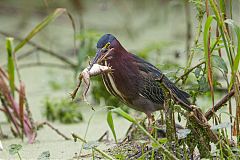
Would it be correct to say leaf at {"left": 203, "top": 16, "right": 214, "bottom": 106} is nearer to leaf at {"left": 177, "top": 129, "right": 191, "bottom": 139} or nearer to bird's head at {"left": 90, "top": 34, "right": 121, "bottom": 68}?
leaf at {"left": 177, "top": 129, "right": 191, "bottom": 139}

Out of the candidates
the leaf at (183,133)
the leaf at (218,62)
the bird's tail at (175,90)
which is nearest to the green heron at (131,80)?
the bird's tail at (175,90)

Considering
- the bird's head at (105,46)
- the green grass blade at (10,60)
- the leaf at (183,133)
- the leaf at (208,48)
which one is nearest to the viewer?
the leaf at (183,133)

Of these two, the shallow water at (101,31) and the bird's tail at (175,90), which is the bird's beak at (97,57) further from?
the shallow water at (101,31)

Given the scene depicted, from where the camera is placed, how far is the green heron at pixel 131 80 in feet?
10.3

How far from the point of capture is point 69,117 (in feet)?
13.8

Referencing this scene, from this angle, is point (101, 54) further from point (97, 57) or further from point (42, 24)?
point (42, 24)

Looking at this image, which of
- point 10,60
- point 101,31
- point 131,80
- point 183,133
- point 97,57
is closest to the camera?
point 183,133

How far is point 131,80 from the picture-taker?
3195 mm

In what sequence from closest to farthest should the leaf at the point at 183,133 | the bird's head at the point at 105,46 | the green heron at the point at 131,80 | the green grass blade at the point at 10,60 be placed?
1. the leaf at the point at 183,133
2. the bird's head at the point at 105,46
3. the green heron at the point at 131,80
4. the green grass blade at the point at 10,60

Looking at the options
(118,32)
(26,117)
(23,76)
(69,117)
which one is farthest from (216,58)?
(118,32)

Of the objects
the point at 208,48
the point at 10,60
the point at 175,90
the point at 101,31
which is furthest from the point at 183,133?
the point at 101,31

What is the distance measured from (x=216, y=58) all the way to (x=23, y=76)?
9.92ft

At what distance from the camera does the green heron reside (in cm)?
313

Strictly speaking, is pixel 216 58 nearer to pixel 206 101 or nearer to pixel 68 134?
pixel 68 134
